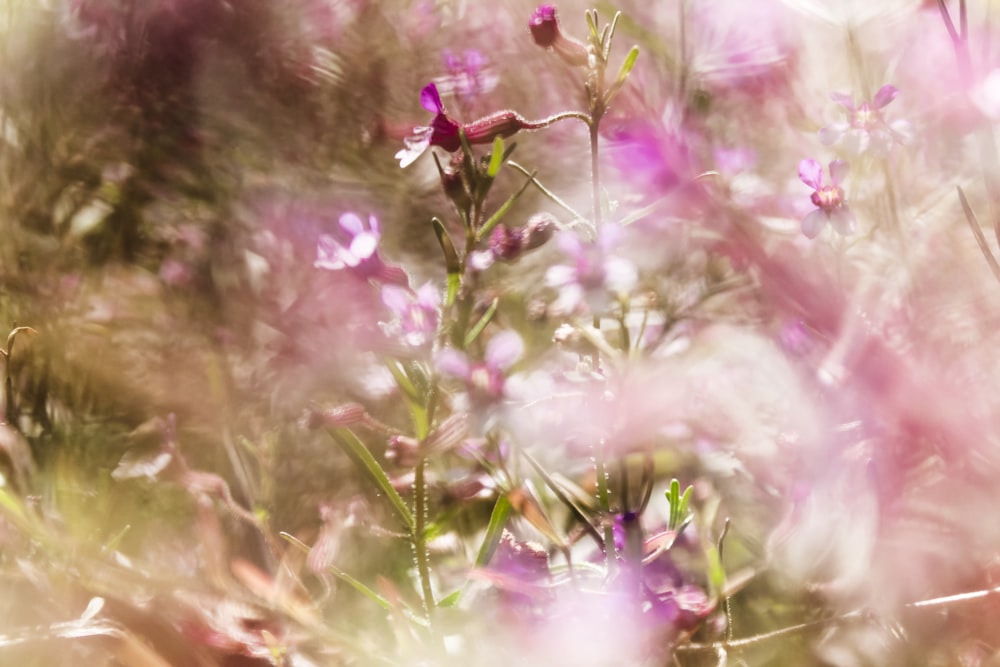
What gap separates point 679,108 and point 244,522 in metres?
0.42

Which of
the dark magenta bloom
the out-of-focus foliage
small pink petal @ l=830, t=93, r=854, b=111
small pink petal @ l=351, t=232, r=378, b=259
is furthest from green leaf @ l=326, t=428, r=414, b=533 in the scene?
small pink petal @ l=830, t=93, r=854, b=111

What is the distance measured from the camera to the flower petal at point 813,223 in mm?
436

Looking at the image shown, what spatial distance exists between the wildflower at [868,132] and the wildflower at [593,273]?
17 cm

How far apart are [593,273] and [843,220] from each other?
16 cm

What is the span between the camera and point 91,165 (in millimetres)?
702

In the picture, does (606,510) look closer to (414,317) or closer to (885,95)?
(414,317)

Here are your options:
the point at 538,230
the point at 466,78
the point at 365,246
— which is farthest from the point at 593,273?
the point at 466,78

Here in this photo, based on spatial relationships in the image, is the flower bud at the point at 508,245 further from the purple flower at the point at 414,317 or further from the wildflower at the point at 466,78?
the wildflower at the point at 466,78

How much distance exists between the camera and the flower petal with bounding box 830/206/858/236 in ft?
1.43

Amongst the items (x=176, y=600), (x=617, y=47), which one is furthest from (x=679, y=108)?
(x=176, y=600)

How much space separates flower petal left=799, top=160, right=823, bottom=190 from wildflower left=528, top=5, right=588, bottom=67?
0.49ft

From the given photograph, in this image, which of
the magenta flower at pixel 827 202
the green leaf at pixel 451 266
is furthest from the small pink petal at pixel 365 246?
the magenta flower at pixel 827 202

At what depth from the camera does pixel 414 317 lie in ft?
1.24

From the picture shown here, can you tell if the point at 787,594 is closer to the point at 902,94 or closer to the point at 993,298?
the point at 993,298
